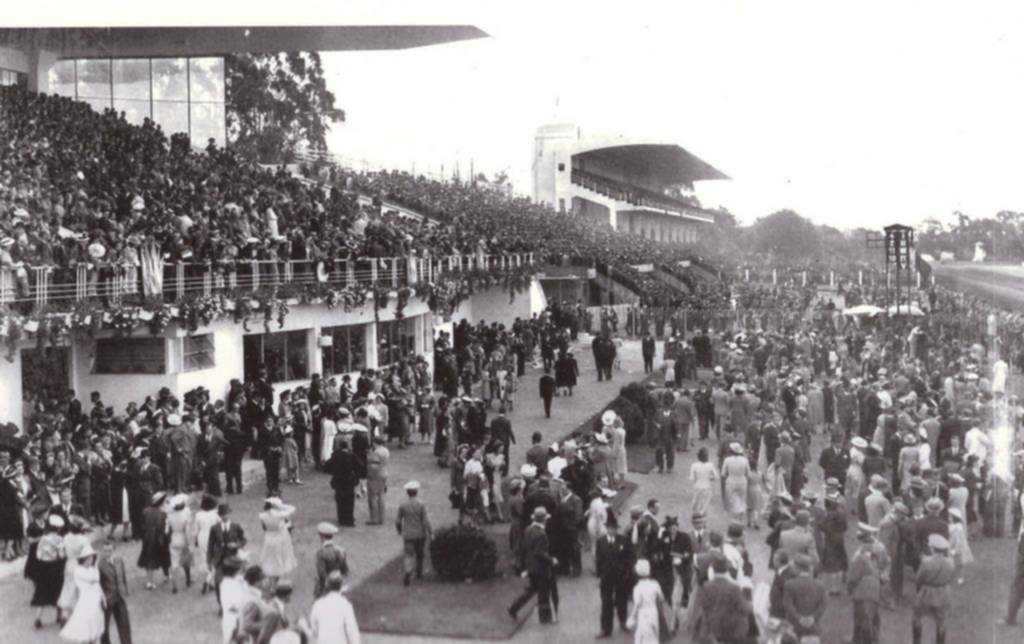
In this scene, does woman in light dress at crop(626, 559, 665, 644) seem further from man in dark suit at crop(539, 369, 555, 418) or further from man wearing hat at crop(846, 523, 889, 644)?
man in dark suit at crop(539, 369, 555, 418)

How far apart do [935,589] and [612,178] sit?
238 feet

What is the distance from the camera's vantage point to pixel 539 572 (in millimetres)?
12820

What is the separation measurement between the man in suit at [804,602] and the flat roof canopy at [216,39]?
84.3 ft

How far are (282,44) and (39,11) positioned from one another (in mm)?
21023

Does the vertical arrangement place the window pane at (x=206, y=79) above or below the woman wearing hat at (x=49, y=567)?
above

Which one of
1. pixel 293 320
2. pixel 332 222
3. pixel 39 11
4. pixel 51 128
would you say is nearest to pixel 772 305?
pixel 332 222

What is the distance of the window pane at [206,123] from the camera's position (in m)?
39.3

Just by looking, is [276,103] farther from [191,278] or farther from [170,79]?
[191,278]

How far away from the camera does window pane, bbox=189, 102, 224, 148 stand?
39.3 metres

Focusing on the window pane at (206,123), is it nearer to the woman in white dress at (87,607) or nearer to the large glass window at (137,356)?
the large glass window at (137,356)

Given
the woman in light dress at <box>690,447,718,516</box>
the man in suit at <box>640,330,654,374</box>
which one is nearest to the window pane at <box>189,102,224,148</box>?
the man in suit at <box>640,330,654,374</box>

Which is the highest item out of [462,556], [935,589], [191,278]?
[191,278]

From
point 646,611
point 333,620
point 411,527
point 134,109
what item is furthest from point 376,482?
point 134,109

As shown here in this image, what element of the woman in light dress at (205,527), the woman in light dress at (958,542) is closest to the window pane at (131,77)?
the woman in light dress at (205,527)
